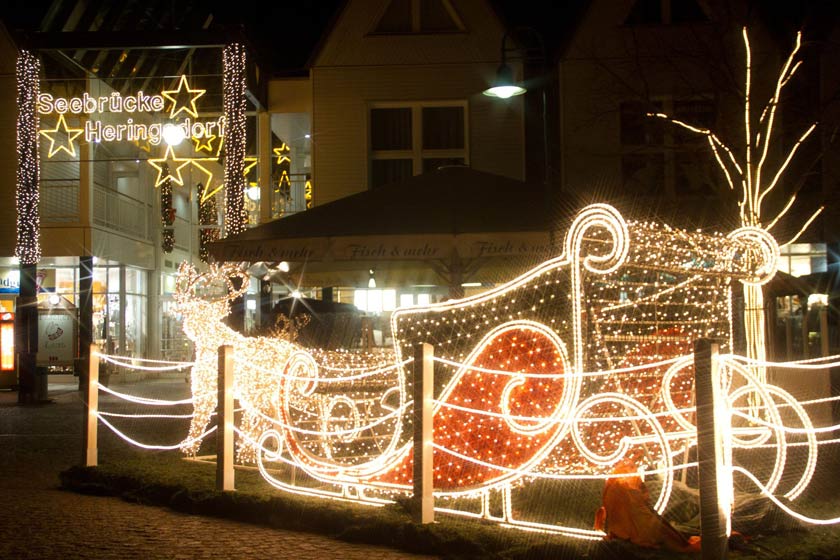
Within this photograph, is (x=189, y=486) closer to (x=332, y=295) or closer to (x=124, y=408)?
(x=124, y=408)

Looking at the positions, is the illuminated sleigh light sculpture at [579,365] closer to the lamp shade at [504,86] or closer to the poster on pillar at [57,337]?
the lamp shade at [504,86]

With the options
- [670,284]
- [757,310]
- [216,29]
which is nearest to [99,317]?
[216,29]

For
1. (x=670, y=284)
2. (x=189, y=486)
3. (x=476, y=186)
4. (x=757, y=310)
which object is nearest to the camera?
(x=670, y=284)

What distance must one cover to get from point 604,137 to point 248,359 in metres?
11.3

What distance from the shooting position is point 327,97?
63.0 feet

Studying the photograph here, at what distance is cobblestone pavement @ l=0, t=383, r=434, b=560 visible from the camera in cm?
668

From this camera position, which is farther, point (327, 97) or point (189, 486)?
point (327, 97)

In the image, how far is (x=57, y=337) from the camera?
2370 cm

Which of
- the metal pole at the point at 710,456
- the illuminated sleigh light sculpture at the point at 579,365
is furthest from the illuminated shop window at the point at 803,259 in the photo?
the metal pole at the point at 710,456

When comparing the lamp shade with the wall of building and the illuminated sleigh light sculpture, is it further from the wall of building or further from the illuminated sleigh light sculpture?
the wall of building

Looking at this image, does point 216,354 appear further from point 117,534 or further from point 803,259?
point 803,259

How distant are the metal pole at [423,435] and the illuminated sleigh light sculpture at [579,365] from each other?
16 centimetres

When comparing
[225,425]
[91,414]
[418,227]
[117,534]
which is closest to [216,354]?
[91,414]

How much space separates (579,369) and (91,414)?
18.3ft
